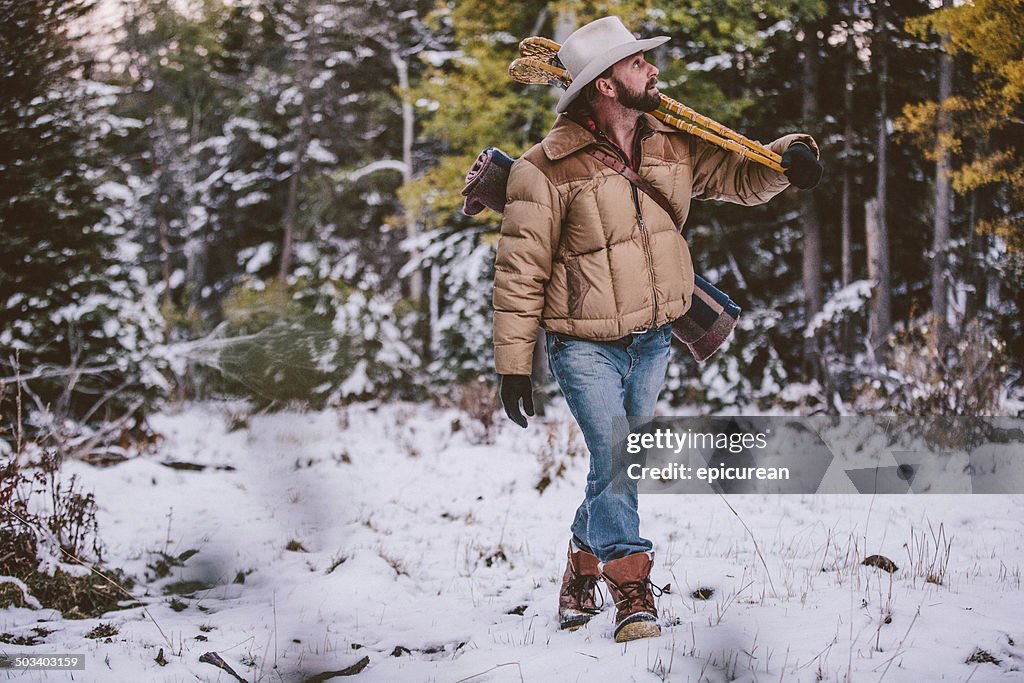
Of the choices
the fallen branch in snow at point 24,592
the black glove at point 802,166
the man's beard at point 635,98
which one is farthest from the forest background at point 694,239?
the black glove at point 802,166

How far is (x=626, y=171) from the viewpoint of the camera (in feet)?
10.3

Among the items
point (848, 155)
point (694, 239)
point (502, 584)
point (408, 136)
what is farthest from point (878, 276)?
point (408, 136)

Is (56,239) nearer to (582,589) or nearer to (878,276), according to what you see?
(582,589)

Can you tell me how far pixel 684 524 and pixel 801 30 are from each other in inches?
325

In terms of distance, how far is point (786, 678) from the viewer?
255 cm

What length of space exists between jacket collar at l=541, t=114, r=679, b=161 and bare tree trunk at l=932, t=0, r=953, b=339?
16.6 feet

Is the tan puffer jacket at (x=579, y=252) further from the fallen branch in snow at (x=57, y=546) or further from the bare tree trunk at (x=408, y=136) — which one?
the bare tree trunk at (x=408, y=136)

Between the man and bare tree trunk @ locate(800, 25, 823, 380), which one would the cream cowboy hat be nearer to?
the man

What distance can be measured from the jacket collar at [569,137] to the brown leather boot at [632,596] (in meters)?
1.65

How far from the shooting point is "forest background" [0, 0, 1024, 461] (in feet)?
21.7

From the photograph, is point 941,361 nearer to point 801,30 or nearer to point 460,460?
point 460,460

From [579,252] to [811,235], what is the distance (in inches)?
349

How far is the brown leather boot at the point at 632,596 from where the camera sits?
2953 millimetres

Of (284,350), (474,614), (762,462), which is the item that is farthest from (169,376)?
(474,614)
